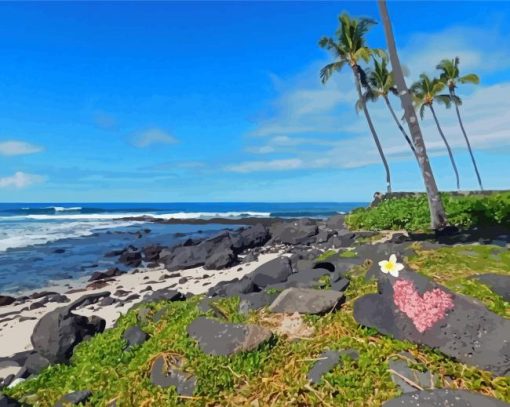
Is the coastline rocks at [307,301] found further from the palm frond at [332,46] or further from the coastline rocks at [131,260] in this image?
the palm frond at [332,46]

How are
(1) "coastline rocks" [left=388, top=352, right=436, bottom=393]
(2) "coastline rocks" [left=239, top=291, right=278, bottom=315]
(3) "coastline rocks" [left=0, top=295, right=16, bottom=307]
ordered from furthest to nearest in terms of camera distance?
(3) "coastline rocks" [left=0, top=295, right=16, bottom=307] < (2) "coastline rocks" [left=239, top=291, right=278, bottom=315] < (1) "coastline rocks" [left=388, top=352, right=436, bottom=393]

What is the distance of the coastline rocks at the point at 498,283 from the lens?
4.56 m

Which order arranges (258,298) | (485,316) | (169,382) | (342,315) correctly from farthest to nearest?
1. (258,298)
2. (342,315)
3. (169,382)
4. (485,316)

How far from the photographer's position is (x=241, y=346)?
13.6ft

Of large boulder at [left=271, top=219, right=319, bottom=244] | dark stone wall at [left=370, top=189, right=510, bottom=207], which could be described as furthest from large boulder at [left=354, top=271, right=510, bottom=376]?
dark stone wall at [left=370, top=189, right=510, bottom=207]

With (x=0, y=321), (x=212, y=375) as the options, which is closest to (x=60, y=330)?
(x=212, y=375)

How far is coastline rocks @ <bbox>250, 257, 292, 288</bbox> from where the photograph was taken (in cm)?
671

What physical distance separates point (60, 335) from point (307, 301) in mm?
3489

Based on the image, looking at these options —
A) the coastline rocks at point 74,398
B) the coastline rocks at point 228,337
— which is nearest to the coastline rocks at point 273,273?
the coastline rocks at point 228,337

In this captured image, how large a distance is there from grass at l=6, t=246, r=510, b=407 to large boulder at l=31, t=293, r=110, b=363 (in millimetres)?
286

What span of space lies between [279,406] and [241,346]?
791mm

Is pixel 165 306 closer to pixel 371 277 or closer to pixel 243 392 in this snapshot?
pixel 243 392

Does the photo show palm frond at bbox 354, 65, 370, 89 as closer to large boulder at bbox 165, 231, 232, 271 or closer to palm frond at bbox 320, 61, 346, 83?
palm frond at bbox 320, 61, 346, 83

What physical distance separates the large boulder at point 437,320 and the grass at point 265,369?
0.09 m
